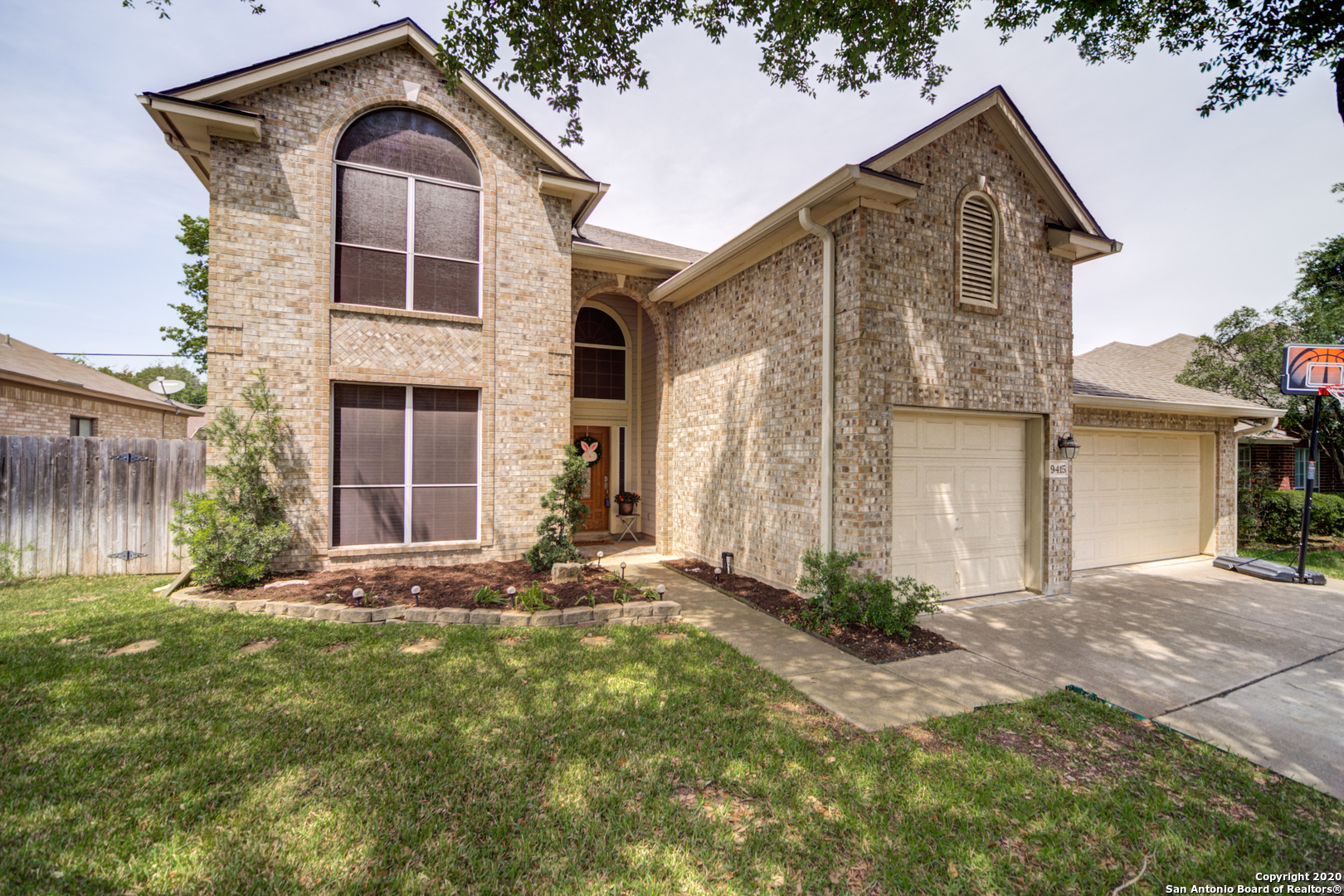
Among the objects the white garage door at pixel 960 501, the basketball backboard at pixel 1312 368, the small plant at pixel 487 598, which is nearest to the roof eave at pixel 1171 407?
the basketball backboard at pixel 1312 368

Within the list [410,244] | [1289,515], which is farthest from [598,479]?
[1289,515]

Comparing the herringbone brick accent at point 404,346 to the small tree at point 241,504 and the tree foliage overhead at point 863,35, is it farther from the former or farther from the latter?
the tree foliage overhead at point 863,35

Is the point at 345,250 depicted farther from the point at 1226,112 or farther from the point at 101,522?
the point at 1226,112

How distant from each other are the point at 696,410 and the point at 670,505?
204 centimetres

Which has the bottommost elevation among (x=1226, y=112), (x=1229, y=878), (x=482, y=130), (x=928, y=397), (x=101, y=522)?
(x=1229, y=878)

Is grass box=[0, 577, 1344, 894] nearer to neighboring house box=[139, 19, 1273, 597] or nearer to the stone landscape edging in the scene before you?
the stone landscape edging

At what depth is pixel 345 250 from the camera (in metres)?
7.56

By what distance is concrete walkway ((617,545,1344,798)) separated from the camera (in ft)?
13.0

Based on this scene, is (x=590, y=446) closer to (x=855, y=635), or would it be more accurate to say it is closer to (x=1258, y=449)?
(x=855, y=635)

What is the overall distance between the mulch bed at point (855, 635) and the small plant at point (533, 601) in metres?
2.60

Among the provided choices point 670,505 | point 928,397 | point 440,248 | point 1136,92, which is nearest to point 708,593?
point 670,505

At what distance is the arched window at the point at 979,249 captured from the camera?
6801mm

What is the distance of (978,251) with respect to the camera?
6.95m

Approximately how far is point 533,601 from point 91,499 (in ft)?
21.7
